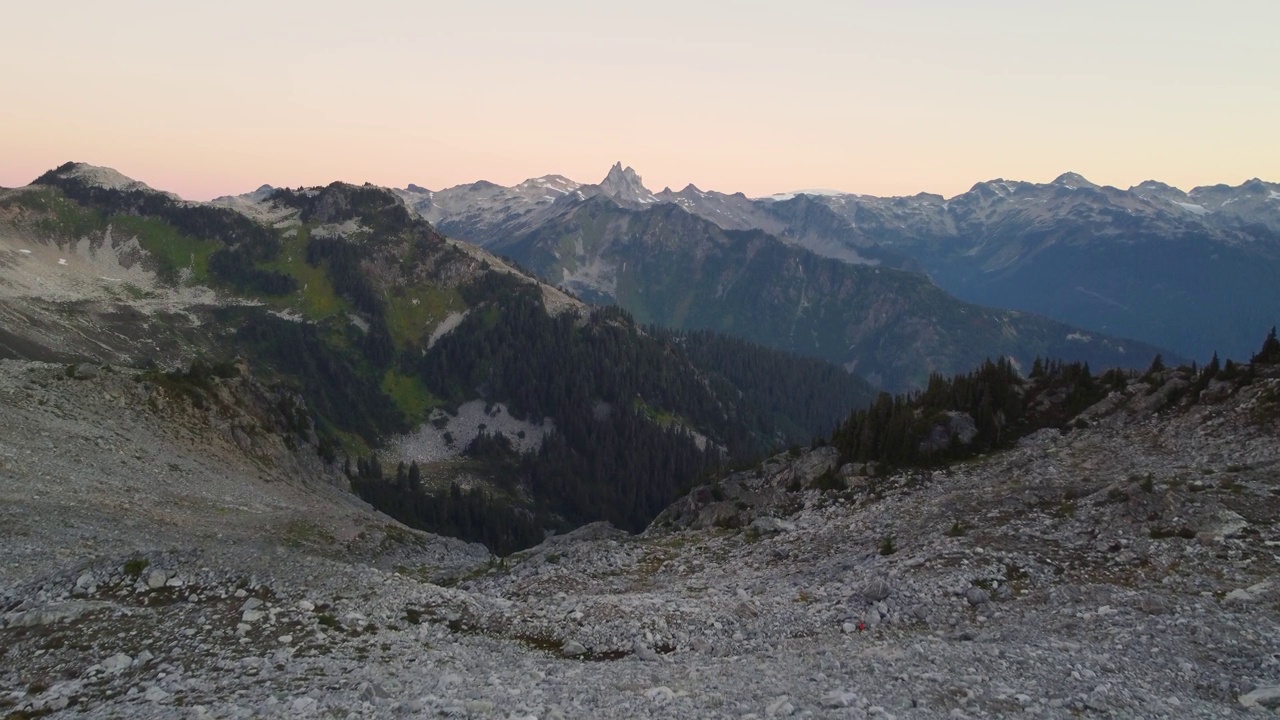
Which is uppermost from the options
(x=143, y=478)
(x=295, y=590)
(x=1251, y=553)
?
(x=1251, y=553)

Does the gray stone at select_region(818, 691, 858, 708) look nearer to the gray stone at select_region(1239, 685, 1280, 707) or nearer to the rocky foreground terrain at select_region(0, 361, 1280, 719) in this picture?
the rocky foreground terrain at select_region(0, 361, 1280, 719)

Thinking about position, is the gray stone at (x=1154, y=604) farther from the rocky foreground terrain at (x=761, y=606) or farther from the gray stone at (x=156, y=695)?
the gray stone at (x=156, y=695)

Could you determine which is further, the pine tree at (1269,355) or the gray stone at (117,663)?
the pine tree at (1269,355)

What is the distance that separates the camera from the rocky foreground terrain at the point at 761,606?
62.5ft

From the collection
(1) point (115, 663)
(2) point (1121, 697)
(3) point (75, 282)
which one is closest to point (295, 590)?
(1) point (115, 663)

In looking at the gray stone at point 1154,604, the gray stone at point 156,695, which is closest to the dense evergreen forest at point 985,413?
the gray stone at point 1154,604

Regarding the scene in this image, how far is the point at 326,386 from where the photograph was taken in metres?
198

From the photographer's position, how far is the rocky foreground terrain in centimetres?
1905

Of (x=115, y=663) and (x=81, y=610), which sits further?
(x=81, y=610)

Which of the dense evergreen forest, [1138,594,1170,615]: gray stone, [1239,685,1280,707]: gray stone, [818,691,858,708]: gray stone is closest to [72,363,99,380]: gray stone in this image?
the dense evergreen forest

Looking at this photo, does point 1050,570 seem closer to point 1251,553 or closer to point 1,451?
point 1251,553

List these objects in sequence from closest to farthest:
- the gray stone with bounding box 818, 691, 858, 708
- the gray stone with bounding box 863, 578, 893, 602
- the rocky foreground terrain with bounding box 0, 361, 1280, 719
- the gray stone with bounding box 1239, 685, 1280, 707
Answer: the gray stone with bounding box 1239, 685, 1280, 707
the gray stone with bounding box 818, 691, 858, 708
the rocky foreground terrain with bounding box 0, 361, 1280, 719
the gray stone with bounding box 863, 578, 893, 602

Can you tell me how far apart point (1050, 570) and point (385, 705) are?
24984 millimetres

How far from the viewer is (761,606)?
94.7 feet
